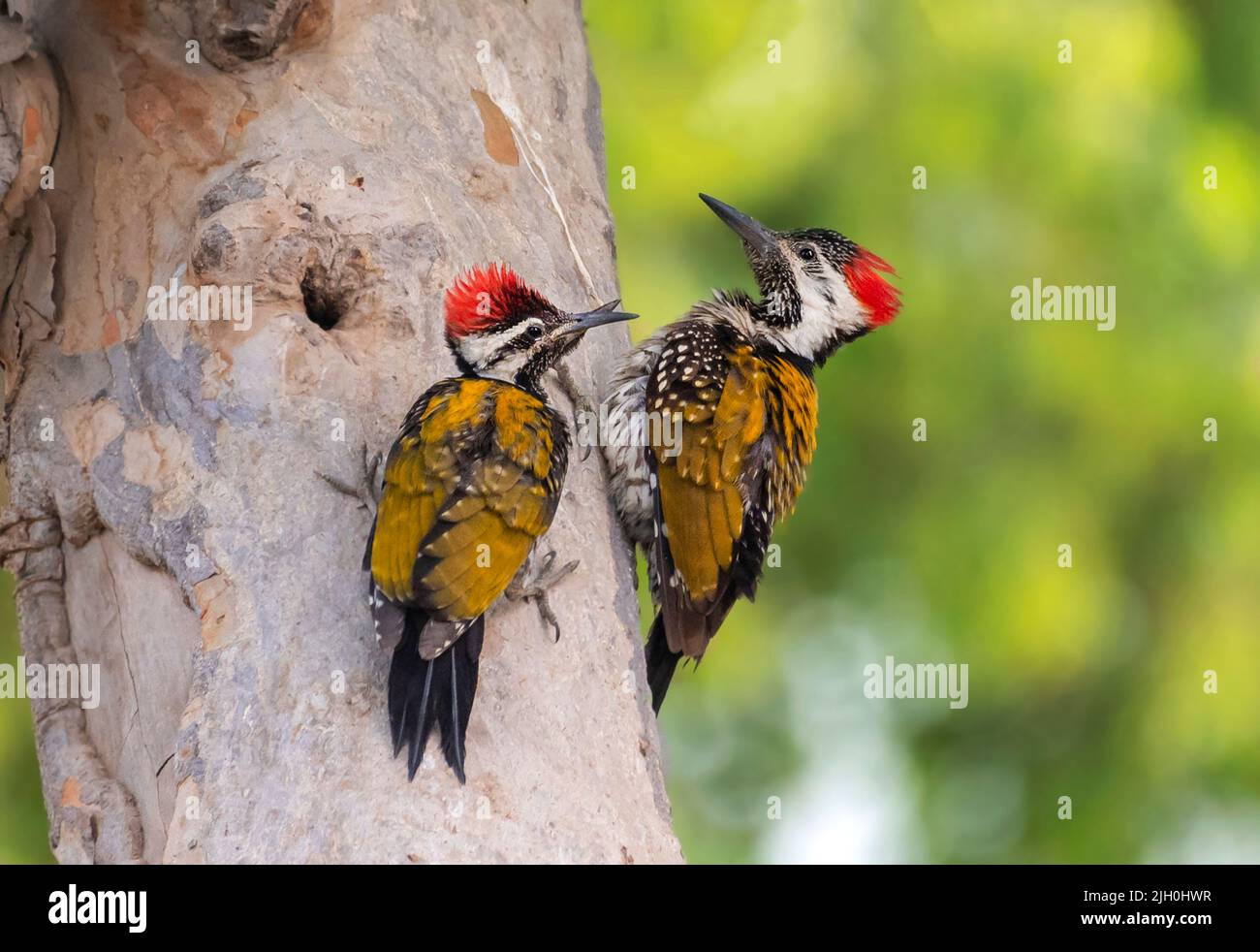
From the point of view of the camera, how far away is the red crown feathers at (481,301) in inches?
151

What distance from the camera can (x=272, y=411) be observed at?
11.9ft

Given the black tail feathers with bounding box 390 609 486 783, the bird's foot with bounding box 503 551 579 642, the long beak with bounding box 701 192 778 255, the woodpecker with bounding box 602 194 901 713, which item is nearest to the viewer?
the black tail feathers with bounding box 390 609 486 783

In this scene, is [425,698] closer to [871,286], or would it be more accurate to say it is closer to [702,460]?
[702,460]

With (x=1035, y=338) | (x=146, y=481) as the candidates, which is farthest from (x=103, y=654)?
(x=1035, y=338)

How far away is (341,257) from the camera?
152 inches

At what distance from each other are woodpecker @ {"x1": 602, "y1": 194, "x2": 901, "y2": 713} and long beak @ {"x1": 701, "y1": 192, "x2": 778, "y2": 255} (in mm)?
352

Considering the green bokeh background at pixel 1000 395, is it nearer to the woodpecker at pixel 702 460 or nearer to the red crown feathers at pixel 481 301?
the woodpecker at pixel 702 460

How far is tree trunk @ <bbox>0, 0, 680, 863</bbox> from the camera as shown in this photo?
318 cm

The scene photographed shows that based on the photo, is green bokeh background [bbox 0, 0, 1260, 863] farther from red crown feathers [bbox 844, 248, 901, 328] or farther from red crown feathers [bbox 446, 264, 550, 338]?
red crown feathers [bbox 446, 264, 550, 338]

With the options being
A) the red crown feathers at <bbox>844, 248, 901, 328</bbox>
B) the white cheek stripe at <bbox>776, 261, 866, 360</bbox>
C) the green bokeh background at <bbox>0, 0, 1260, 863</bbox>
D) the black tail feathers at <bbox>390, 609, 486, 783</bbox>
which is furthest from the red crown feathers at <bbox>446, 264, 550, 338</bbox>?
the green bokeh background at <bbox>0, 0, 1260, 863</bbox>

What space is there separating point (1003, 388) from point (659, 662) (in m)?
2.34

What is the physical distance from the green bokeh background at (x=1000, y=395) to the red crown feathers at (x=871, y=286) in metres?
0.86

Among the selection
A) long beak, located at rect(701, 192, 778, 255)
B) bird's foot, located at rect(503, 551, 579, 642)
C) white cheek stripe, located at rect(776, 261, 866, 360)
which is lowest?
bird's foot, located at rect(503, 551, 579, 642)

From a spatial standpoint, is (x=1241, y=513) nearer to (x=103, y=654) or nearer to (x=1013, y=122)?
(x=1013, y=122)
